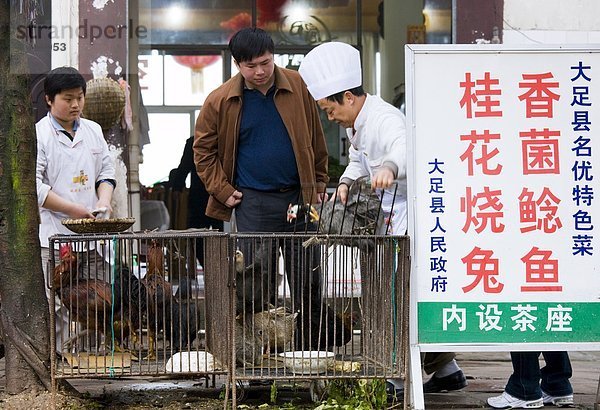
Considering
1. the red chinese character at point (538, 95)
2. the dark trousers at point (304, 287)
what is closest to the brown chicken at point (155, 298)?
the dark trousers at point (304, 287)

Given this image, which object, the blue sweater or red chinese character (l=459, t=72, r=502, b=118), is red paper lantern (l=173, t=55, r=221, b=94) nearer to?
the blue sweater

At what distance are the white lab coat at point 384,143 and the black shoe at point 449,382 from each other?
0.99 m

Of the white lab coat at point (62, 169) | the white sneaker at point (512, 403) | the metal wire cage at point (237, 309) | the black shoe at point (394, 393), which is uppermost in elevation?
the white lab coat at point (62, 169)

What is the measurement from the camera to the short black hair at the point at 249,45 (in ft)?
19.5

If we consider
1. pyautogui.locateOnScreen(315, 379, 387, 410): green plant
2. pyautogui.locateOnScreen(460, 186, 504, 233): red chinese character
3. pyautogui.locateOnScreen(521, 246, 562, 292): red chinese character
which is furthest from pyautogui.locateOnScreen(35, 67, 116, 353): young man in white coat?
pyautogui.locateOnScreen(521, 246, 562, 292): red chinese character

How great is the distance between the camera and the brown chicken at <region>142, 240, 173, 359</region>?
16.9 feet

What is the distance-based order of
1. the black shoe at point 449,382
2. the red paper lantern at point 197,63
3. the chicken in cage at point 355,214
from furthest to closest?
1. the red paper lantern at point 197,63
2. the black shoe at point 449,382
3. the chicken in cage at point 355,214

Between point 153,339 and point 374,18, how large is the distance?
577 cm

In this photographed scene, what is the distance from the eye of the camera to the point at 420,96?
4.91 m

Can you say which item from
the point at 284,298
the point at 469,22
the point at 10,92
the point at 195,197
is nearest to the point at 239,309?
the point at 284,298

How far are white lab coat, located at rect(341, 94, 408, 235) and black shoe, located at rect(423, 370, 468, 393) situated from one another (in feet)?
3.24

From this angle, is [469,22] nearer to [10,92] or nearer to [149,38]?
[149,38]

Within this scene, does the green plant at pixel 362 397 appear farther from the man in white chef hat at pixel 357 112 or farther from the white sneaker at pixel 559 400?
the white sneaker at pixel 559 400

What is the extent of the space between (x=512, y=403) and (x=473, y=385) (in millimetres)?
859
